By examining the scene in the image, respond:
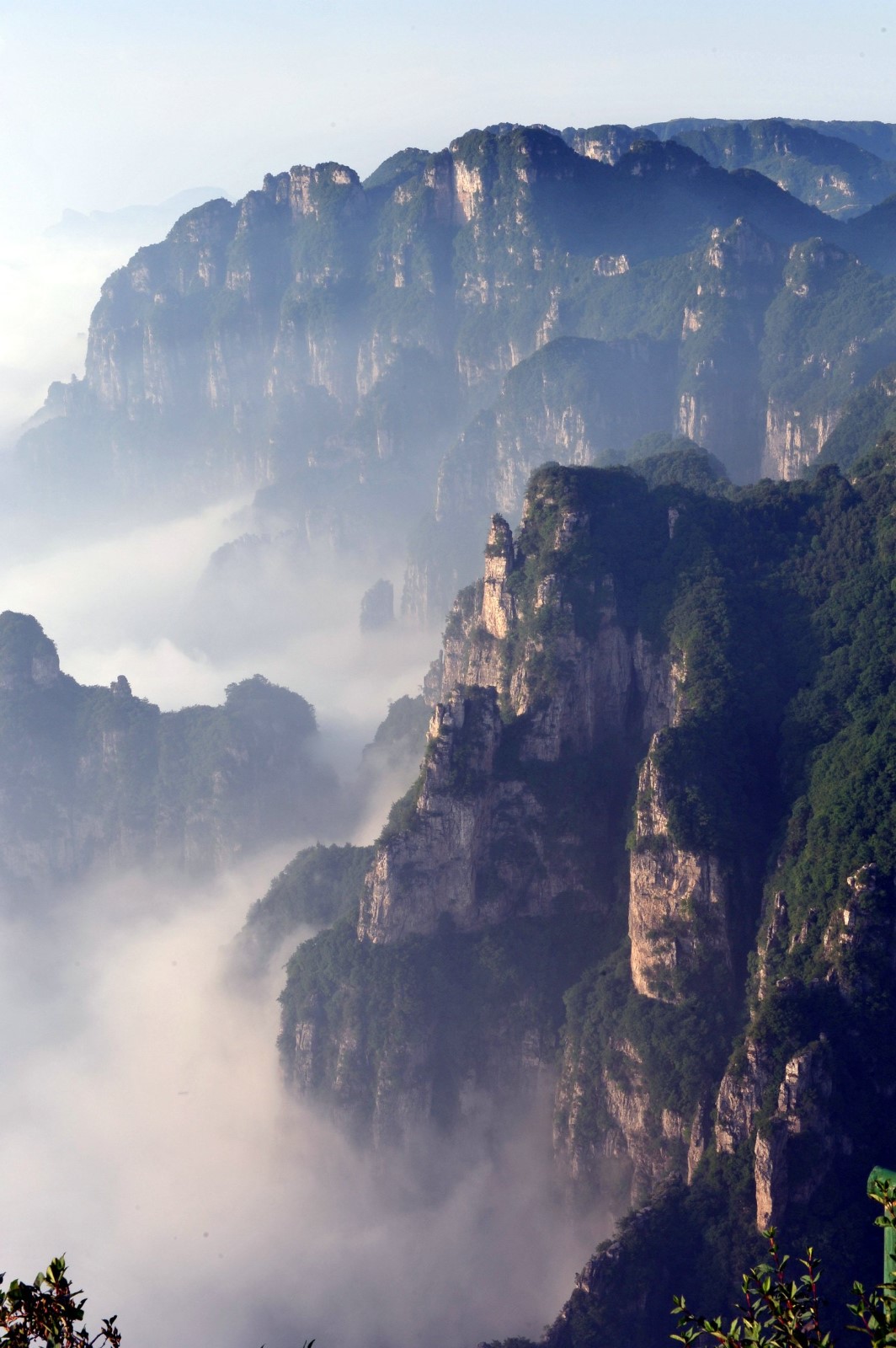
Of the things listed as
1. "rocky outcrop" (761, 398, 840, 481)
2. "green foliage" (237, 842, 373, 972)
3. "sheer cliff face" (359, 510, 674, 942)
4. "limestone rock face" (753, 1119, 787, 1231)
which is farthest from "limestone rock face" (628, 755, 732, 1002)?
"rocky outcrop" (761, 398, 840, 481)

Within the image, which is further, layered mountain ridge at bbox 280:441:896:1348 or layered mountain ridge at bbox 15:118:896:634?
layered mountain ridge at bbox 15:118:896:634

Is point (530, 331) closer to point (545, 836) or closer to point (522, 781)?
point (522, 781)

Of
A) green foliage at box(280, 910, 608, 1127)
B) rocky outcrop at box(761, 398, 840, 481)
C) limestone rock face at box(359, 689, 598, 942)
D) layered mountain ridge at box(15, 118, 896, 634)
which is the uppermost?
layered mountain ridge at box(15, 118, 896, 634)

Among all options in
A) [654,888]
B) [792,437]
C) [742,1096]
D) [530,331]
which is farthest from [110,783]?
[530,331]

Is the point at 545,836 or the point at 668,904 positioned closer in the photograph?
the point at 668,904

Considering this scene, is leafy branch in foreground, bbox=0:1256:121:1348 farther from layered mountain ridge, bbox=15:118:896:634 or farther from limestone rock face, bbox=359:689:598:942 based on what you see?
layered mountain ridge, bbox=15:118:896:634

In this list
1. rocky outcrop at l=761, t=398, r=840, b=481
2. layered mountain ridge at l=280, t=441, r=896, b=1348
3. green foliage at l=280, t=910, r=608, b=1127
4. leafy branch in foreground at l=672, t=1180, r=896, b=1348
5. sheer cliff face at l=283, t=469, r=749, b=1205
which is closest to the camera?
leafy branch in foreground at l=672, t=1180, r=896, b=1348
